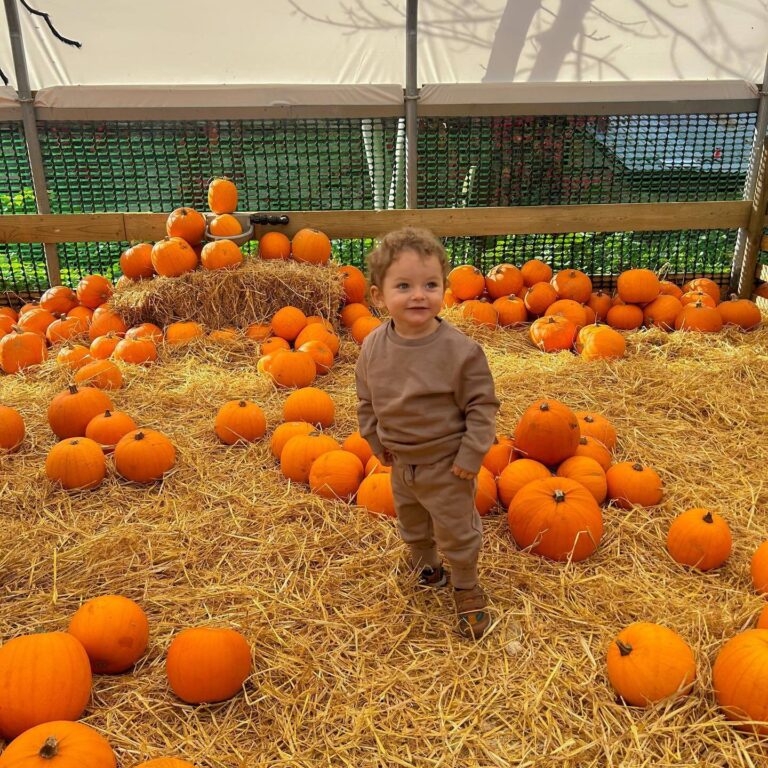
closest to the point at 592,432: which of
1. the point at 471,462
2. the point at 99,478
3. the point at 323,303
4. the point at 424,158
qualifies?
the point at 471,462

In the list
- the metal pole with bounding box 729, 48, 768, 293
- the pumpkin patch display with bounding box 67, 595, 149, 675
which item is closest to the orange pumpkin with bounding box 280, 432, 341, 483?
the pumpkin patch display with bounding box 67, 595, 149, 675

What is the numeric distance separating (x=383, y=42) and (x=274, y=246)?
7.61 ft

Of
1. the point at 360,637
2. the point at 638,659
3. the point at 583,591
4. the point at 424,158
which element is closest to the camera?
the point at 638,659

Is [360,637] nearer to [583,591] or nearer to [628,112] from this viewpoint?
[583,591]

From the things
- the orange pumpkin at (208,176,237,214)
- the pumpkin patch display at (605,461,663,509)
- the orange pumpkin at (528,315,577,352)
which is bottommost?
the orange pumpkin at (528,315,577,352)

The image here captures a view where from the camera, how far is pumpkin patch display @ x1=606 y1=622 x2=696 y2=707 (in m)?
1.92

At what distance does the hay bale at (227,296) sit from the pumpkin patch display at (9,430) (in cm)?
194

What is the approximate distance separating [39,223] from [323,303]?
2.75 meters

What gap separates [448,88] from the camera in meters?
6.57

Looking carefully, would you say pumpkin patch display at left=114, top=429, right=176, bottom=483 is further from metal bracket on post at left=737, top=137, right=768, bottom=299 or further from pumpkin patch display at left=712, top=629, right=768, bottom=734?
metal bracket on post at left=737, top=137, right=768, bottom=299

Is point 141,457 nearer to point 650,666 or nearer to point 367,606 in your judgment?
point 367,606

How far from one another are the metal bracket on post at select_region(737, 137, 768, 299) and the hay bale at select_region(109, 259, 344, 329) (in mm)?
4107

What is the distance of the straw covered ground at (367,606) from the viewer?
1862mm

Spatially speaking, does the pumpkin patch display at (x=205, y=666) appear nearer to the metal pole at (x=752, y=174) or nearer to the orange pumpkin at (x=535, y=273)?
the orange pumpkin at (x=535, y=273)
